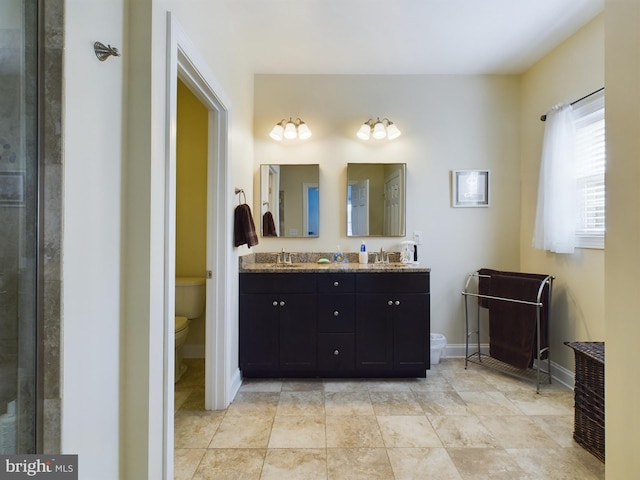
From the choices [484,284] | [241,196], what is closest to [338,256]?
[241,196]

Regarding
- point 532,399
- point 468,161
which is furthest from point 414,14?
point 532,399

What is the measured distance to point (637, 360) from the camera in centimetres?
96

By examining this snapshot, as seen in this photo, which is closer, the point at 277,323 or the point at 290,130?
the point at 277,323

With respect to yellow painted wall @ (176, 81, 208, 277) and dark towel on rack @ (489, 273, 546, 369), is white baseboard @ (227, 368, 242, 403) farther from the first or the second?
dark towel on rack @ (489, 273, 546, 369)

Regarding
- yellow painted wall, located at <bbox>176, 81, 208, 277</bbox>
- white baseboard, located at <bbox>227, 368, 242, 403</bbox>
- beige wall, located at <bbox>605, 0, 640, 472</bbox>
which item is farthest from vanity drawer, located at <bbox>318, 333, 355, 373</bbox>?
beige wall, located at <bbox>605, 0, 640, 472</bbox>

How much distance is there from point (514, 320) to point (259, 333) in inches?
79.5

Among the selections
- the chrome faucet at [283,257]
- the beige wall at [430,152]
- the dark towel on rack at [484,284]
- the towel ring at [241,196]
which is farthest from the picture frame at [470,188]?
the towel ring at [241,196]

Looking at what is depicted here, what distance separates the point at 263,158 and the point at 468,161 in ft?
6.42

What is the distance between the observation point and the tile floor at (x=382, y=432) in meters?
1.50

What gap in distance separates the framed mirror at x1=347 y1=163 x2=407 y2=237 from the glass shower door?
2.33m

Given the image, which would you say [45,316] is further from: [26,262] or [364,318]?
[364,318]

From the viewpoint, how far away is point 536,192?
2.68m

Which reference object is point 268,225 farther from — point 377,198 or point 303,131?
point 377,198

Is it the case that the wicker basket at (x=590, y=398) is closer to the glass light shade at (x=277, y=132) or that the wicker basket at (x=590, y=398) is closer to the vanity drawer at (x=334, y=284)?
the vanity drawer at (x=334, y=284)
